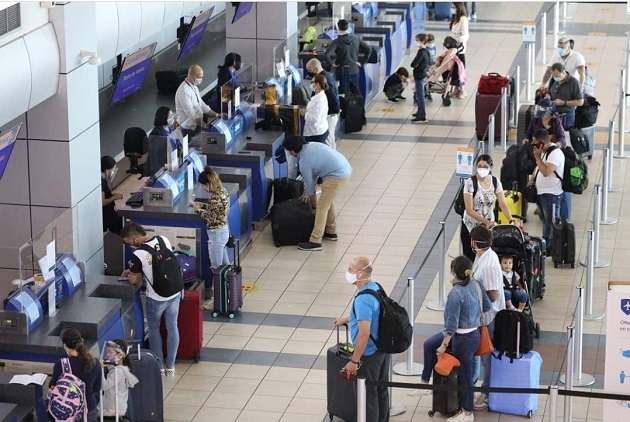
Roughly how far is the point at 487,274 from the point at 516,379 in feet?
2.87

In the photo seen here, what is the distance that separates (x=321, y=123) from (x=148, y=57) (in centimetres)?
241

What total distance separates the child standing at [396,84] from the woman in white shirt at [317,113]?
523cm

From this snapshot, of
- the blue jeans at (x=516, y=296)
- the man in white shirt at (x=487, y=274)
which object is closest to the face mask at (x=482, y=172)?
the blue jeans at (x=516, y=296)

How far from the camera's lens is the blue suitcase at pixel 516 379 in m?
10.8

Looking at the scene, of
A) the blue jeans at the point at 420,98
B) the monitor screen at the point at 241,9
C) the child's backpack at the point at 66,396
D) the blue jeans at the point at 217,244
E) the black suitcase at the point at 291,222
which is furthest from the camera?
the blue jeans at the point at 420,98

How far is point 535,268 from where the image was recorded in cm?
1322

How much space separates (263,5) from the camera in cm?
2014

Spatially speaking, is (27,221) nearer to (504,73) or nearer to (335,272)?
(335,272)

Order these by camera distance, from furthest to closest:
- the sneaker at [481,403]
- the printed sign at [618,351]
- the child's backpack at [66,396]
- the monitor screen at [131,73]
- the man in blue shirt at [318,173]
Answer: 1. the monitor screen at [131,73]
2. the man in blue shirt at [318,173]
3. the sneaker at [481,403]
4. the child's backpack at [66,396]
5. the printed sign at [618,351]

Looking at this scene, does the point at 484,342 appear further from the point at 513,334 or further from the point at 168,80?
the point at 168,80

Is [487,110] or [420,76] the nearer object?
[487,110]

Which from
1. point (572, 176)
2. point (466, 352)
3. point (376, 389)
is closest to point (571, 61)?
point (572, 176)

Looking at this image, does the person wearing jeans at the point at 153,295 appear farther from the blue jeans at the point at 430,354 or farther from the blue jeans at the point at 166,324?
the blue jeans at the point at 430,354

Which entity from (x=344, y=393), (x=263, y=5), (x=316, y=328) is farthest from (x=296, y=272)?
(x=263, y=5)
